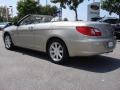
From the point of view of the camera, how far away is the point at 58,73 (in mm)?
6082

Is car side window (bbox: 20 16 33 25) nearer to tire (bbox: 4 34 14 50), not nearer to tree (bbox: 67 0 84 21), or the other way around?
tire (bbox: 4 34 14 50)

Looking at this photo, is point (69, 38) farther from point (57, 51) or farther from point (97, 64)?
point (97, 64)

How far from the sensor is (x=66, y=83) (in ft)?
17.3

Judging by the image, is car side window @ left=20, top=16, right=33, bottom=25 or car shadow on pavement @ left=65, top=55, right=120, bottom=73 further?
car side window @ left=20, top=16, right=33, bottom=25

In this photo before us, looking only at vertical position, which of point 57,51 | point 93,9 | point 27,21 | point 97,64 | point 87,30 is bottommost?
point 97,64

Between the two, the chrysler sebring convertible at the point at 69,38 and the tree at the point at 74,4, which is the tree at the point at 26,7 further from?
the chrysler sebring convertible at the point at 69,38

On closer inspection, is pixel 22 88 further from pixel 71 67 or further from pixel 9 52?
pixel 9 52

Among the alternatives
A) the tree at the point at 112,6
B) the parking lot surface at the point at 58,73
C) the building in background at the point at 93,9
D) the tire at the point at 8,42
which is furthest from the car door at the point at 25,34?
the building in background at the point at 93,9

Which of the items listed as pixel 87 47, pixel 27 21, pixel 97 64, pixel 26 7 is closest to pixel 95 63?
pixel 97 64

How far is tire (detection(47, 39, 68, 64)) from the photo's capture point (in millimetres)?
6852

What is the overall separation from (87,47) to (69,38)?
55 cm

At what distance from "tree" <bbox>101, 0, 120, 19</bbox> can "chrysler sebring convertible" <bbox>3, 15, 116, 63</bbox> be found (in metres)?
15.1

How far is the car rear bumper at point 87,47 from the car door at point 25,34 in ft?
5.97

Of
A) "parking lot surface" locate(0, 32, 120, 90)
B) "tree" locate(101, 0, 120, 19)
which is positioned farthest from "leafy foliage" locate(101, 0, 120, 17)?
Answer: "parking lot surface" locate(0, 32, 120, 90)
